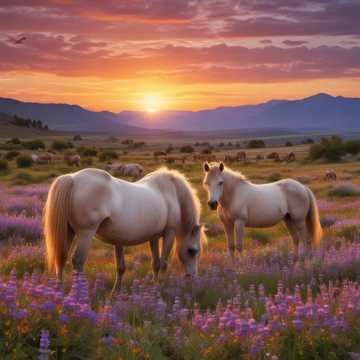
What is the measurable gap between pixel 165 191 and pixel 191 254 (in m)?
1.04

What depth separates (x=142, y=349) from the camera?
429cm

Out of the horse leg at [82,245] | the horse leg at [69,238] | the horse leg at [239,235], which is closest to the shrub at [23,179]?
the horse leg at [239,235]

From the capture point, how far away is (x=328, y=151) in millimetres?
51656

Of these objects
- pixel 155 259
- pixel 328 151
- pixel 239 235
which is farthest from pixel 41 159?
pixel 155 259

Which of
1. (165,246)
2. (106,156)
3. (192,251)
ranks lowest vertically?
(106,156)

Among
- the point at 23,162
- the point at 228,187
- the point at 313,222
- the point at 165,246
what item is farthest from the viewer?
the point at 23,162

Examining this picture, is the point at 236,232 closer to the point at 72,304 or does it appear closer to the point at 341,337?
the point at 341,337

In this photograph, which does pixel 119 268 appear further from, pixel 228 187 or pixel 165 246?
pixel 228 187

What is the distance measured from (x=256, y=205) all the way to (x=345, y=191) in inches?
473

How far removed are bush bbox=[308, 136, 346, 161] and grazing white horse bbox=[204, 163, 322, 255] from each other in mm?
41308

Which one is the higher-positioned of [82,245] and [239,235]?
[82,245]

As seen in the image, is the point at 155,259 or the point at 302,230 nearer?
the point at 155,259

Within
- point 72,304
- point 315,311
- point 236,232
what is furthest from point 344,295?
point 236,232

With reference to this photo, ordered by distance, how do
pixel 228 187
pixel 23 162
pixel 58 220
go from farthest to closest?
pixel 23 162, pixel 228 187, pixel 58 220
